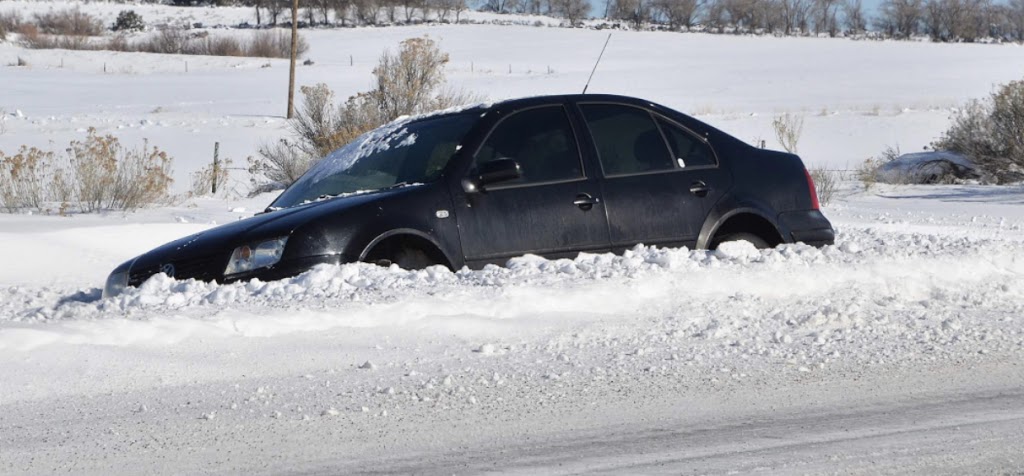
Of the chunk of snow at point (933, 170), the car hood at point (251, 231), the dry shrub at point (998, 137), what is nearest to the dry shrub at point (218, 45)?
the chunk of snow at point (933, 170)

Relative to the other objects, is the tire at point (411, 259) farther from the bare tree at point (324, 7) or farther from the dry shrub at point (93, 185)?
the bare tree at point (324, 7)

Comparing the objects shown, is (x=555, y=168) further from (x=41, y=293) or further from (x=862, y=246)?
(x=41, y=293)

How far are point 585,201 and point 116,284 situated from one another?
9.79 feet

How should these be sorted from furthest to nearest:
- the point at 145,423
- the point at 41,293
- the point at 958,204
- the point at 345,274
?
the point at 958,204 → the point at 41,293 → the point at 345,274 → the point at 145,423

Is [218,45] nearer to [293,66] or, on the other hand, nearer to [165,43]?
[165,43]

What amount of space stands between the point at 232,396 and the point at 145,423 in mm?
536

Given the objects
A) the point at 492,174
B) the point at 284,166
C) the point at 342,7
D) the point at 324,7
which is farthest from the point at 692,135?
the point at 342,7

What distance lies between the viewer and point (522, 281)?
7793mm

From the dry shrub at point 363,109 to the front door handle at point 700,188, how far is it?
50.5 ft

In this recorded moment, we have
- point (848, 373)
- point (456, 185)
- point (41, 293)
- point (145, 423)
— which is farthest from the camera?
point (41, 293)

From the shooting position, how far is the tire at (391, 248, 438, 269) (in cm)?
803

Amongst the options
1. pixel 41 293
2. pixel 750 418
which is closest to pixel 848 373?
pixel 750 418

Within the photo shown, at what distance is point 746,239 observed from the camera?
9023 mm

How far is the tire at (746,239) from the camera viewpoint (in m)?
Answer: 8.91
